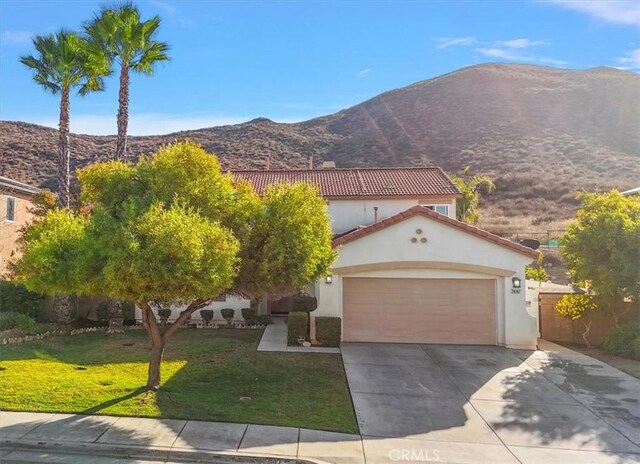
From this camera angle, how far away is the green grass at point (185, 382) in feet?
30.4

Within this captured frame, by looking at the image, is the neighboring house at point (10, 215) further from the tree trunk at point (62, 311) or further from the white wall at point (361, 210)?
the white wall at point (361, 210)

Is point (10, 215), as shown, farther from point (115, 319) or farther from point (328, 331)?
point (328, 331)

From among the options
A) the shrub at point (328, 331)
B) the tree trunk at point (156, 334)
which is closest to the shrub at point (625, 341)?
the shrub at point (328, 331)

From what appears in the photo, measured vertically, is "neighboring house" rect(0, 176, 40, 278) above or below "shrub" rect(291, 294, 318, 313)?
above

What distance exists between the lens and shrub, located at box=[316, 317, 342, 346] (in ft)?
51.5

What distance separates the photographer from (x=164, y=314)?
62.0 feet

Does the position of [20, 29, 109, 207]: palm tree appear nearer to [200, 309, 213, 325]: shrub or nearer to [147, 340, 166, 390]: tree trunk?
[200, 309, 213, 325]: shrub

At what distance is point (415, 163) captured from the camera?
6150 cm

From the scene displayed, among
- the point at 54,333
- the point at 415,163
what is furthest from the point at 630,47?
the point at 415,163

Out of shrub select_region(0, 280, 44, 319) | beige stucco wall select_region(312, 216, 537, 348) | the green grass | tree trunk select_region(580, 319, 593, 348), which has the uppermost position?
beige stucco wall select_region(312, 216, 537, 348)

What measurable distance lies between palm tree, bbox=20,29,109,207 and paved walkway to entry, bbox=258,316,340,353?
9816 mm

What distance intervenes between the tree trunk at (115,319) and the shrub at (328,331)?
8027mm

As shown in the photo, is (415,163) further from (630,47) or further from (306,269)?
(306,269)
